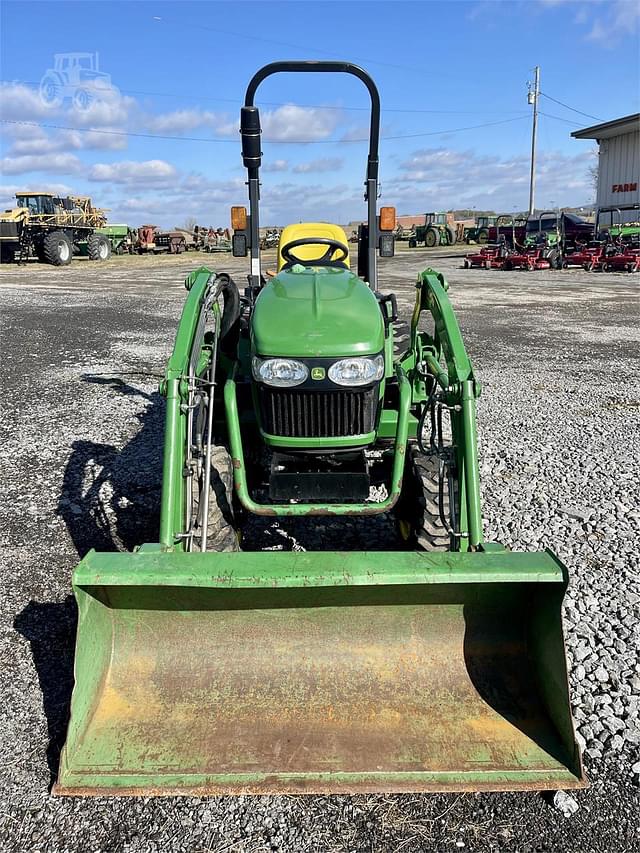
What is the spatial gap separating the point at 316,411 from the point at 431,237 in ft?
125

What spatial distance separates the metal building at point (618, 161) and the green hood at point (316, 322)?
28.7 metres

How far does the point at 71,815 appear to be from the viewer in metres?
2.33

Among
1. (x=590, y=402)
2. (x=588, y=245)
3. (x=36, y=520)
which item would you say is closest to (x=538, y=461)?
(x=590, y=402)

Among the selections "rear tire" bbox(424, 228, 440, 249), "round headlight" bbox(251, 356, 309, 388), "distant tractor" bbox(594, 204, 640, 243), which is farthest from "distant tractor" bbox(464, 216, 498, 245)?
"round headlight" bbox(251, 356, 309, 388)

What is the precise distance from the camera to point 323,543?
13.5 ft

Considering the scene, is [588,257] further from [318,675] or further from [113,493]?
[318,675]

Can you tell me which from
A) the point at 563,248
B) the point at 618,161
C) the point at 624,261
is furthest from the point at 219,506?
the point at 618,161

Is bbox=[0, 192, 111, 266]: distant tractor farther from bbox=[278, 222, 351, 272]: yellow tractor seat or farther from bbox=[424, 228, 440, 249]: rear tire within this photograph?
bbox=[278, 222, 351, 272]: yellow tractor seat

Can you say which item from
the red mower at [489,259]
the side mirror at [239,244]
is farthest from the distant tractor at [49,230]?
the side mirror at [239,244]

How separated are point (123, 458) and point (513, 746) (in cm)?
396

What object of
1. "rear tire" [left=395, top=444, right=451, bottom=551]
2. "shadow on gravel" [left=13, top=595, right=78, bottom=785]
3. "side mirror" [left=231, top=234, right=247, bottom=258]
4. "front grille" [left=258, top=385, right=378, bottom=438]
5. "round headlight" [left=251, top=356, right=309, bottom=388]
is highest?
"side mirror" [left=231, top=234, right=247, bottom=258]

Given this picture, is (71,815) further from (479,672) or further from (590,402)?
(590,402)

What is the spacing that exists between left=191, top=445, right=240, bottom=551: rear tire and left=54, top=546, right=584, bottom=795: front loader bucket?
55cm

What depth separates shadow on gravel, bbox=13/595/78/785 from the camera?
2.67 m
